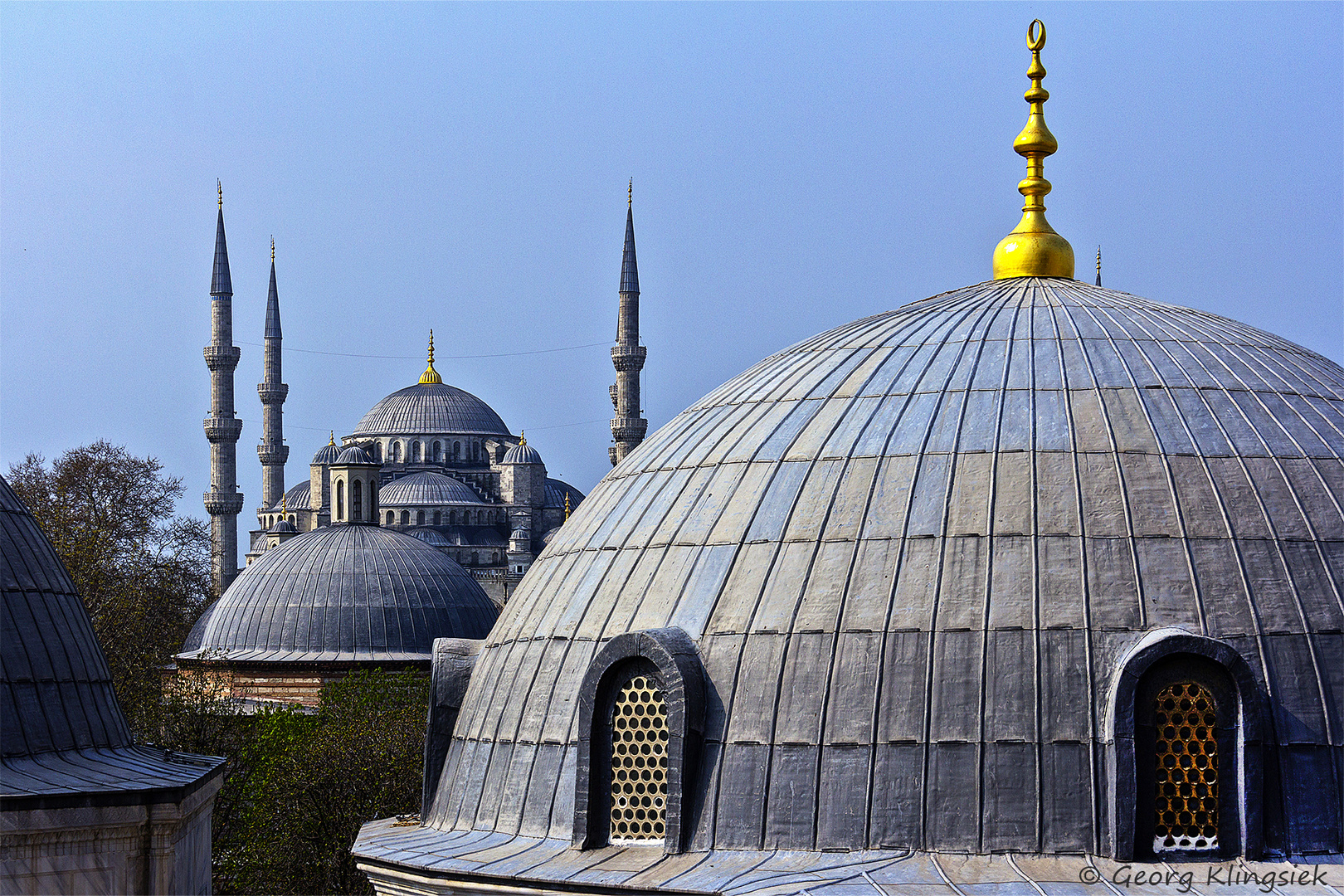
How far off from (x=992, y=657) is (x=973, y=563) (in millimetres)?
622

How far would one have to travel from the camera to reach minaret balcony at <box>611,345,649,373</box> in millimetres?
61750

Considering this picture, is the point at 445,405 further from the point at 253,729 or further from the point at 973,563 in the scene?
the point at 973,563

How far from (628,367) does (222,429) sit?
15.8 m

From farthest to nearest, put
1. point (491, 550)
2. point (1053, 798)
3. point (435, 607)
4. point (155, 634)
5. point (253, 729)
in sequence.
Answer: point (491, 550) < point (435, 607) < point (155, 634) < point (253, 729) < point (1053, 798)

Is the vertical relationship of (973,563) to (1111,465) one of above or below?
below

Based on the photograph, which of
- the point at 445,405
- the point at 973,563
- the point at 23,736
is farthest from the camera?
the point at 445,405

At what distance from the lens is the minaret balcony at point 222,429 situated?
6166 centimetres

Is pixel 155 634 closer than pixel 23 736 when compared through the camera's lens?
No

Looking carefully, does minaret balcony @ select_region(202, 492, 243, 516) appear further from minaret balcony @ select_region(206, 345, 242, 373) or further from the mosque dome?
the mosque dome

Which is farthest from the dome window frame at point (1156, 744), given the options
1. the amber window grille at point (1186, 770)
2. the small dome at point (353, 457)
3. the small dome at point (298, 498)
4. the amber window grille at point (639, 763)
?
the small dome at point (298, 498)

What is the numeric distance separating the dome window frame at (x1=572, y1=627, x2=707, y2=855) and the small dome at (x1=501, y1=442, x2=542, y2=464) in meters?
63.1

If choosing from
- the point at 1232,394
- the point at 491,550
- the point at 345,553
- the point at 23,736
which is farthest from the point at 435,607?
the point at 491,550

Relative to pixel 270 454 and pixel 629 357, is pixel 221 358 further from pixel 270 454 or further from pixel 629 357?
pixel 629 357

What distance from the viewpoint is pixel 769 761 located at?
30.3 feet
